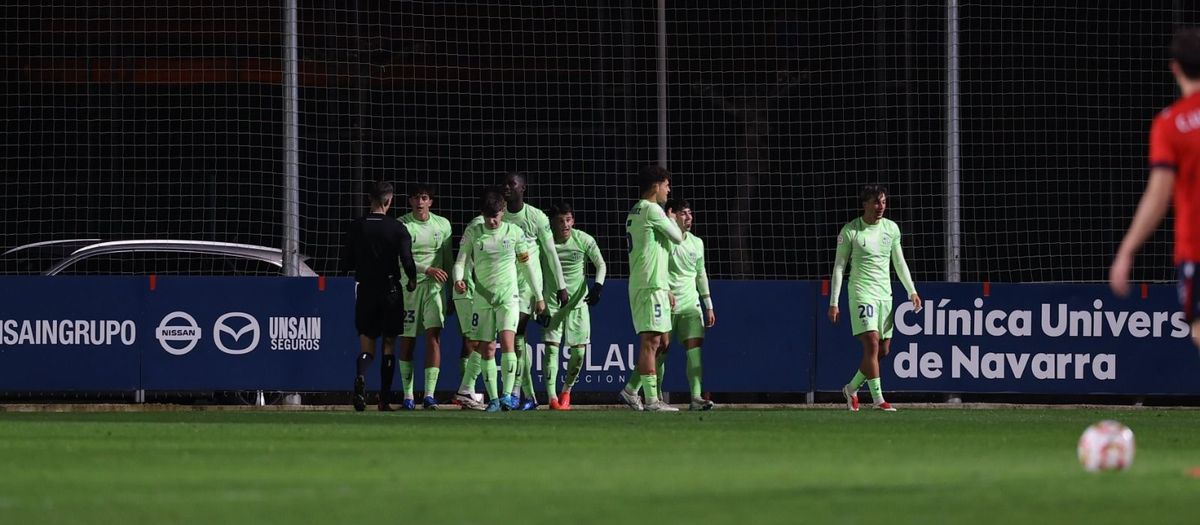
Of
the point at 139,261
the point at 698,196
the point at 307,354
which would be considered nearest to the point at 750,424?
the point at 307,354

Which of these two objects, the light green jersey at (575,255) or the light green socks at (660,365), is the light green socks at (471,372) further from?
the light green socks at (660,365)

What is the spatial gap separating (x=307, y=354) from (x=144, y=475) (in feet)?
32.9

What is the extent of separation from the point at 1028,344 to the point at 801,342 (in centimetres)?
216

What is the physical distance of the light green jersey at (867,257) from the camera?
58.2 ft

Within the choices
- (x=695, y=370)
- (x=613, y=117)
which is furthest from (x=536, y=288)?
(x=613, y=117)

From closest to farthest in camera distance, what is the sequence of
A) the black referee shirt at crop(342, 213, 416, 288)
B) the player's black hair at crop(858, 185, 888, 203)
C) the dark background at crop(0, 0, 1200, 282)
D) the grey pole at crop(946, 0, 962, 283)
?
the black referee shirt at crop(342, 213, 416, 288) < the player's black hair at crop(858, 185, 888, 203) < the grey pole at crop(946, 0, 962, 283) < the dark background at crop(0, 0, 1200, 282)

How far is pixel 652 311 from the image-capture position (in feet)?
55.5

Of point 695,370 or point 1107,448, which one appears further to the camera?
point 695,370

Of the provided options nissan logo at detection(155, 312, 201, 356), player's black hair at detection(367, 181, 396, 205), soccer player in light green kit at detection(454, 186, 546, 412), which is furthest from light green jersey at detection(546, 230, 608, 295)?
nissan logo at detection(155, 312, 201, 356)

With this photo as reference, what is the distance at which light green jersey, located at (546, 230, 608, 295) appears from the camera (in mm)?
17938

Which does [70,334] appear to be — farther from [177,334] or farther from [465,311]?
[465,311]

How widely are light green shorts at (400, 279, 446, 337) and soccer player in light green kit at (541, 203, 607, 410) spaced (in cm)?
95

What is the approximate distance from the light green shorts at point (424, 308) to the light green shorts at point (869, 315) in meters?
3.56

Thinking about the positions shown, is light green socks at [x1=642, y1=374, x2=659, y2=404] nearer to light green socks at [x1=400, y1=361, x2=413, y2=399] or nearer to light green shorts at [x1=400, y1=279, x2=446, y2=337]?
light green shorts at [x1=400, y1=279, x2=446, y2=337]
